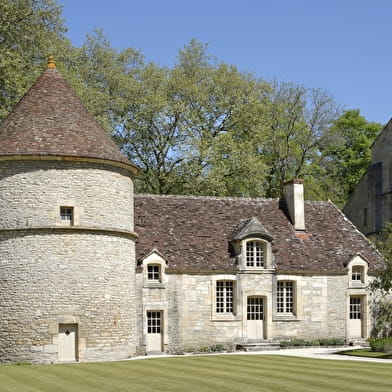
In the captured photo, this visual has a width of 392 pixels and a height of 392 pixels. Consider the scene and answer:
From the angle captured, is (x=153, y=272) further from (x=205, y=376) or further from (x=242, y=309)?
(x=205, y=376)

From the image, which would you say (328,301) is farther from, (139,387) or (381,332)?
(139,387)

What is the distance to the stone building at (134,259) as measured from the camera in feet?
88.0

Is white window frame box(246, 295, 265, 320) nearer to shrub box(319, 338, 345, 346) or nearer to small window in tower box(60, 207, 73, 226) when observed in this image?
shrub box(319, 338, 345, 346)

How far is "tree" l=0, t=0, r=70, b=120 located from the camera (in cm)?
3697

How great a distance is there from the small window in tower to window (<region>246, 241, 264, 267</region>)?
354 inches

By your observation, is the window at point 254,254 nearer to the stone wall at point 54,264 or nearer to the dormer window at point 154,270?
the dormer window at point 154,270

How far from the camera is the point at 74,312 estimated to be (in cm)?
2689

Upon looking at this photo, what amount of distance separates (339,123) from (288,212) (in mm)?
23034

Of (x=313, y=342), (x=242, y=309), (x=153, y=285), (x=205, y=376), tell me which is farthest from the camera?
(x=313, y=342)

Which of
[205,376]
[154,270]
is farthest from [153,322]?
[205,376]

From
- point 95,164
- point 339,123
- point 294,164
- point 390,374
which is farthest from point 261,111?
point 390,374

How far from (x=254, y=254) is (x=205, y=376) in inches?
512

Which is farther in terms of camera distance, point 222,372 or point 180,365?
point 180,365

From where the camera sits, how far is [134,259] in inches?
1170
